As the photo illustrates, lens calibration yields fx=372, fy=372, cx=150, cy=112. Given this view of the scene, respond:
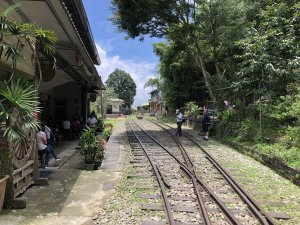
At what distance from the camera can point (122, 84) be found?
97938 mm

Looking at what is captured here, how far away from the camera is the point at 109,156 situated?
13.4 meters

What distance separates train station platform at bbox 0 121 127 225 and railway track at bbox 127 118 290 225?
87 centimetres

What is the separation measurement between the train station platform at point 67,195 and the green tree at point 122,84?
281ft

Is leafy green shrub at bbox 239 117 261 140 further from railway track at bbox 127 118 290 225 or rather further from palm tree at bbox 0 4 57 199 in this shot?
palm tree at bbox 0 4 57 199

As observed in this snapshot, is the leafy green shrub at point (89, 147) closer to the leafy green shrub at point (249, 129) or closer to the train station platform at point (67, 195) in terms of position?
the train station platform at point (67, 195)

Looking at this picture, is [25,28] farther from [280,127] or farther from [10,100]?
[280,127]

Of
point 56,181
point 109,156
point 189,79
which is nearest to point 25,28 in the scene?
point 56,181

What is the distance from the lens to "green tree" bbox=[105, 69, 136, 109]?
97188 millimetres

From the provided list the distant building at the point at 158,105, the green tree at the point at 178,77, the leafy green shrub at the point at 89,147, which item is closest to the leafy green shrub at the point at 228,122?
the leafy green shrub at the point at 89,147

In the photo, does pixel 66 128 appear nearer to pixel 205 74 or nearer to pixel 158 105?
pixel 205 74

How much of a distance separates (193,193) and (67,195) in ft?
8.90

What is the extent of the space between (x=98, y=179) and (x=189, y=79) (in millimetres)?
28201

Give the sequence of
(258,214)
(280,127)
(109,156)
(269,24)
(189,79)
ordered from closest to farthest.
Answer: (258,214), (109,156), (280,127), (269,24), (189,79)

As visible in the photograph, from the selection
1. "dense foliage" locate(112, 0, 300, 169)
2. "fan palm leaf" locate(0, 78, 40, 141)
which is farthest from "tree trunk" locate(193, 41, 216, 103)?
"fan palm leaf" locate(0, 78, 40, 141)
